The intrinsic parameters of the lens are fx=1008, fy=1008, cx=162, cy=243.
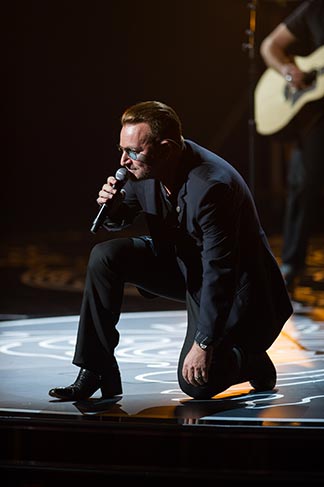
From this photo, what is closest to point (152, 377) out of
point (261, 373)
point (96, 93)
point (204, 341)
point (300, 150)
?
point (261, 373)

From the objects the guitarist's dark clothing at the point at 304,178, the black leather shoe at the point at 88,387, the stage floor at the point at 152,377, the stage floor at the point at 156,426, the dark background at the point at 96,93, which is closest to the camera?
the stage floor at the point at 156,426

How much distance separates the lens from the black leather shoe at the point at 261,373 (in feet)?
9.42

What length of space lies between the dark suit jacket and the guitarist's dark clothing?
175 cm

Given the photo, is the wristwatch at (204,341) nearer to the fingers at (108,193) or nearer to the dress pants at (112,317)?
the dress pants at (112,317)

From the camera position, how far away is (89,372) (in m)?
2.74

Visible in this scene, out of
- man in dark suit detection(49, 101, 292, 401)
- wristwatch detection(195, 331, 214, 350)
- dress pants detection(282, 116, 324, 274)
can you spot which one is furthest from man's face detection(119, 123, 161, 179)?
dress pants detection(282, 116, 324, 274)

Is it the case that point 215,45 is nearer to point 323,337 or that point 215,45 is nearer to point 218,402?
point 323,337

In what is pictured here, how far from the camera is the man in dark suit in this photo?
8.62 feet

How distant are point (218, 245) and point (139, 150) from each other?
32cm

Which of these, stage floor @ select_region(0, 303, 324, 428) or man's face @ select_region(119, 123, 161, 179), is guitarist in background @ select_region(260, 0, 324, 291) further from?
man's face @ select_region(119, 123, 161, 179)

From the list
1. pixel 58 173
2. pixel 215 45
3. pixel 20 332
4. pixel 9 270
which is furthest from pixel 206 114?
pixel 20 332

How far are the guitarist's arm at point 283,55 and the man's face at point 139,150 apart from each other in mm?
2160

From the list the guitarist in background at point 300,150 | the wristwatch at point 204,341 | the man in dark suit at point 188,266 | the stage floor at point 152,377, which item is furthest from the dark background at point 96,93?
the wristwatch at point 204,341

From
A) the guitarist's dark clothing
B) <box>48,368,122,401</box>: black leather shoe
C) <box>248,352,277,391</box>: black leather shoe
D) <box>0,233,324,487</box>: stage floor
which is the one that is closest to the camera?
<box>0,233,324,487</box>: stage floor
